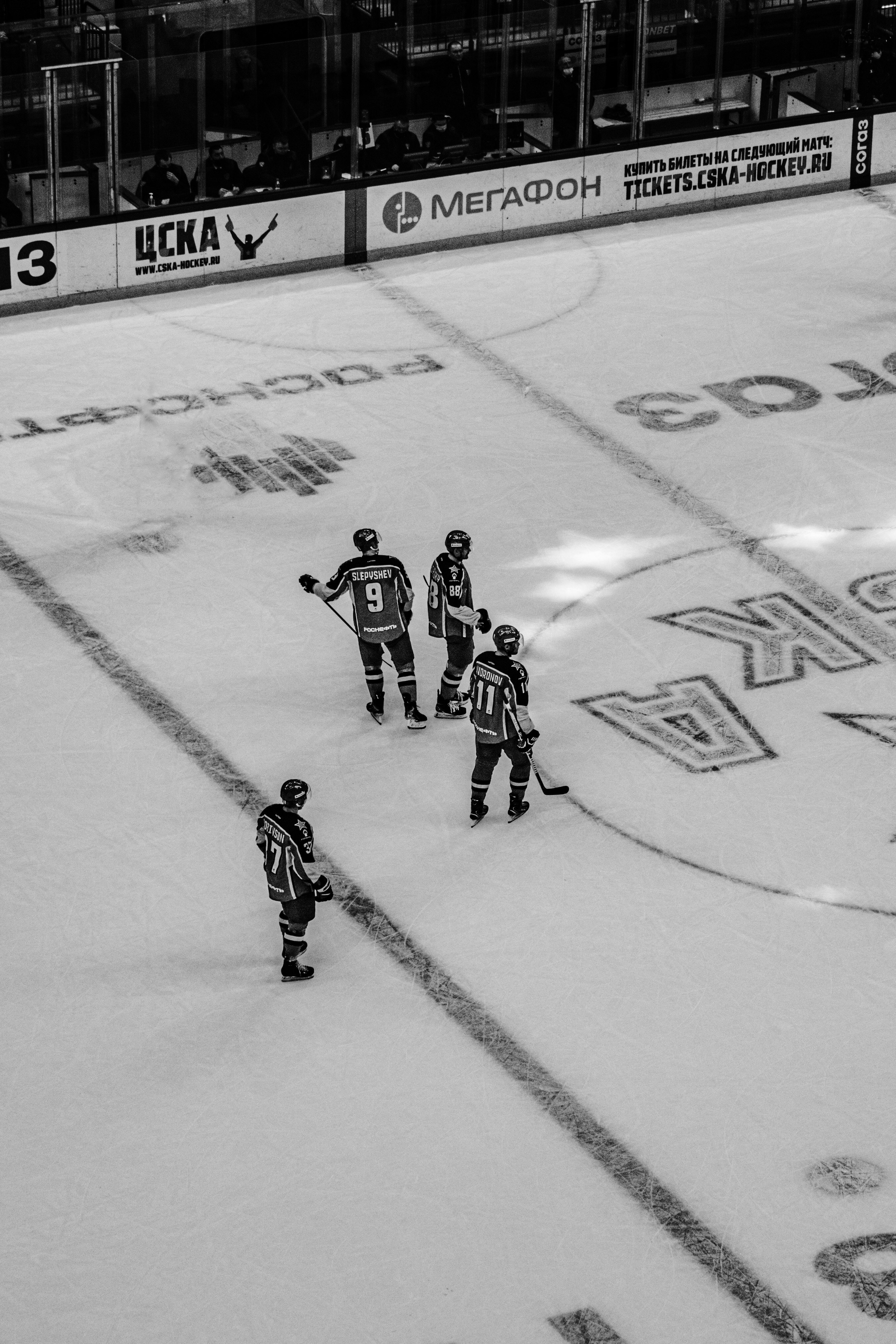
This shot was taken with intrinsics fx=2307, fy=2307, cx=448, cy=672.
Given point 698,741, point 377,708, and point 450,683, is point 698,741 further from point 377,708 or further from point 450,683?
point 377,708

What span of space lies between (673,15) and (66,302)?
499cm

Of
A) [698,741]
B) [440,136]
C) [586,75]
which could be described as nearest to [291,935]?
[698,741]

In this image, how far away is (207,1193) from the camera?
8.13 meters

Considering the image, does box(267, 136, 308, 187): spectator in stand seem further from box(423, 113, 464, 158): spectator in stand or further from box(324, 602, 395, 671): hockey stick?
box(324, 602, 395, 671): hockey stick

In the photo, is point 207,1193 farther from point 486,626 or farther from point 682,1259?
point 486,626

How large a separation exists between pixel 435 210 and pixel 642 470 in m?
4.16

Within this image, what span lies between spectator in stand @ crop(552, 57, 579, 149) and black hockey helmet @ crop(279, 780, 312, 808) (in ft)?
30.9

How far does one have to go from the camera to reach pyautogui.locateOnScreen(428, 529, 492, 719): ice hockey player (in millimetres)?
10727

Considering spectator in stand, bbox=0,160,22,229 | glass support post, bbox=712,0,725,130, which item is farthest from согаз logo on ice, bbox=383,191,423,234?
spectator in stand, bbox=0,160,22,229

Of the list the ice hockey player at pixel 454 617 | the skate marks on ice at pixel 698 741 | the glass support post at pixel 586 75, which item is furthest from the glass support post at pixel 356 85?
the ice hockey player at pixel 454 617

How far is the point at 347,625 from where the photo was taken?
38.5 ft

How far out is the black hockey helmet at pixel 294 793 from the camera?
29.3 ft

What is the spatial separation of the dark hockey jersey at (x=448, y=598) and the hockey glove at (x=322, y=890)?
212cm

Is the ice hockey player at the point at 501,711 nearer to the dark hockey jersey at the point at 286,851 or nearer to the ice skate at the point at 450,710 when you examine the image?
the ice skate at the point at 450,710
